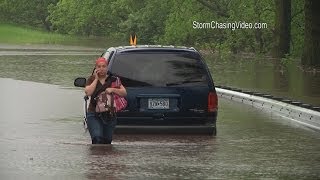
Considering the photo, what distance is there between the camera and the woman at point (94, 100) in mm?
12047

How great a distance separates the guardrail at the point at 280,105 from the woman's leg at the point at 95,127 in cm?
492

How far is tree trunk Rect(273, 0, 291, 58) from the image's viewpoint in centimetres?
4109

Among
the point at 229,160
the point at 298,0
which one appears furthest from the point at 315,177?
the point at 298,0

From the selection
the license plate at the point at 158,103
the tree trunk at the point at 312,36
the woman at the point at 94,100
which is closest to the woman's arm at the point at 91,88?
the woman at the point at 94,100

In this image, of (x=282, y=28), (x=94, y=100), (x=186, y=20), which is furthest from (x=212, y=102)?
(x=186, y=20)

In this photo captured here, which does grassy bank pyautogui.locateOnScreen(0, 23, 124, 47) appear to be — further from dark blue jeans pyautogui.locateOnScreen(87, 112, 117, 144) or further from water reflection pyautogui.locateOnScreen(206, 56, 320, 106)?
dark blue jeans pyautogui.locateOnScreen(87, 112, 117, 144)

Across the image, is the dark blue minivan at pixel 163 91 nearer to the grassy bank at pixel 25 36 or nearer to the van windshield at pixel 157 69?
the van windshield at pixel 157 69

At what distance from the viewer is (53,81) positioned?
29266 millimetres

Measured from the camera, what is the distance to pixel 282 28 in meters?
41.7

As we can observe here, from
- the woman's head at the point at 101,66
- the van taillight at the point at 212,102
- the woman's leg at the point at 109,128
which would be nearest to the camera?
the woman's head at the point at 101,66

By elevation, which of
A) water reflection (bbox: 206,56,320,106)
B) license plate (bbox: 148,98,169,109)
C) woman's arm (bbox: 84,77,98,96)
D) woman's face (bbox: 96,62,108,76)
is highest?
woman's face (bbox: 96,62,108,76)

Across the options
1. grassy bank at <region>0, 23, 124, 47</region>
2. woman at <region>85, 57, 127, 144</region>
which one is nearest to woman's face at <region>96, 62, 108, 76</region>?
woman at <region>85, 57, 127, 144</region>

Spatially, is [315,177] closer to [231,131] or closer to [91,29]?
[231,131]

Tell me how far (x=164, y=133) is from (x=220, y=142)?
1423mm
